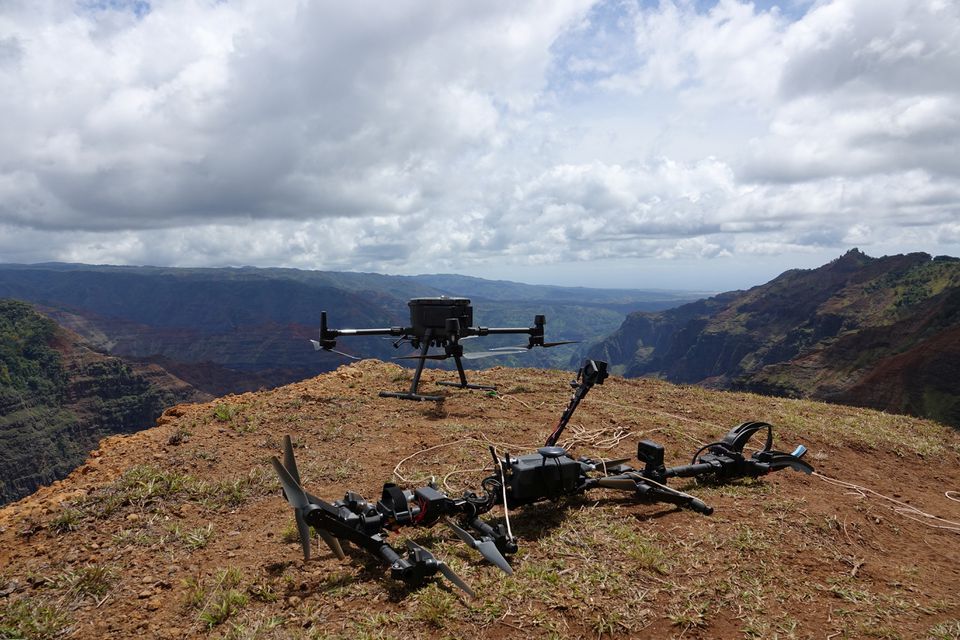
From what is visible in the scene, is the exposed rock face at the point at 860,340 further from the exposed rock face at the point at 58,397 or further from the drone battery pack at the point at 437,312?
the exposed rock face at the point at 58,397

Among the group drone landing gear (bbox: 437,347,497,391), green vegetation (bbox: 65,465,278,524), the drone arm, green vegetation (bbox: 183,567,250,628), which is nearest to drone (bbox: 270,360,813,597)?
green vegetation (bbox: 183,567,250,628)

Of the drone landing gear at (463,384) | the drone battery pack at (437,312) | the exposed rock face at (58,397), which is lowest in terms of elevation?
the exposed rock face at (58,397)

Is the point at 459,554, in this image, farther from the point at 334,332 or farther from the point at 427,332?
the point at 334,332

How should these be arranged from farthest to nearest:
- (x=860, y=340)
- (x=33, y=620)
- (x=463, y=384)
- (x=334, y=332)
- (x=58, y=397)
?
1. (x=58, y=397)
2. (x=860, y=340)
3. (x=463, y=384)
4. (x=334, y=332)
5. (x=33, y=620)

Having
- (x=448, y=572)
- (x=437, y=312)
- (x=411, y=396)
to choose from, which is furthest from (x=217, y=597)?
(x=437, y=312)

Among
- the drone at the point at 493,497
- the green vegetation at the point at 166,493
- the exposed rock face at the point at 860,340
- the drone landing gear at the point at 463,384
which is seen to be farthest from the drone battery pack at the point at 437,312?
the exposed rock face at the point at 860,340

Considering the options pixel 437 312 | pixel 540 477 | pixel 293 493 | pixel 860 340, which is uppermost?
pixel 437 312

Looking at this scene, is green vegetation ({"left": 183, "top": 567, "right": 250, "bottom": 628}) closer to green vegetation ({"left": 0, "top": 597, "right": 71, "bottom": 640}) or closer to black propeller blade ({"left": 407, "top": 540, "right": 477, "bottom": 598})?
green vegetation ({"left": 0, "top": 597, "right": 71, "bottom": 640})
